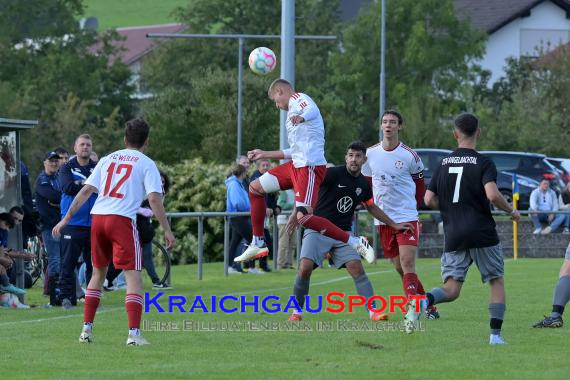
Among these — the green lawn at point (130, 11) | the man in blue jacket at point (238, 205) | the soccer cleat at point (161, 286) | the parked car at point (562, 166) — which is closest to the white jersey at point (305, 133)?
the soccer cleat at point (161, 286)

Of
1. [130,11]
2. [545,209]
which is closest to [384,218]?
[545,209]

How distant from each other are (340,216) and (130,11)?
10975cm

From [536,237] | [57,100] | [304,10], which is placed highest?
[304,10]

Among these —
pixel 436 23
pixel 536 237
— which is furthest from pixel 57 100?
pixel 536 237

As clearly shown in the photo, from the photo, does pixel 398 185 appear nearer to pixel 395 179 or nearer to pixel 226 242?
pixel 395 179

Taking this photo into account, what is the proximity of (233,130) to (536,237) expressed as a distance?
19681 millimetres

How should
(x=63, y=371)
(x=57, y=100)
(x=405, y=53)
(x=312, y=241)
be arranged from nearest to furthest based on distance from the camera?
(x=63, y=371)
(x=312, y=241)
(x=405, y=53)
(x=57, y=100)

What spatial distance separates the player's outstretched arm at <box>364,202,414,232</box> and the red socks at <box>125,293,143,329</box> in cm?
325

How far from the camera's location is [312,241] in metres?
14.4

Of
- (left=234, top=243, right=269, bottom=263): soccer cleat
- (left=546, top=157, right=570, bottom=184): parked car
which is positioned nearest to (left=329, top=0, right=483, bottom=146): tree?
(left=546, top=157, right=570, bottom=184): parked car

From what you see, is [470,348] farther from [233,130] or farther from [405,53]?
[405,53]

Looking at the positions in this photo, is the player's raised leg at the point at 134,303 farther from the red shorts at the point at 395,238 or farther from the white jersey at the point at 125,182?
the red shorts at the point at 395,238

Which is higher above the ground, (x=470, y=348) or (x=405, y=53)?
(x=405, y=53)

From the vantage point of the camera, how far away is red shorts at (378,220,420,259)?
14.6 meters
